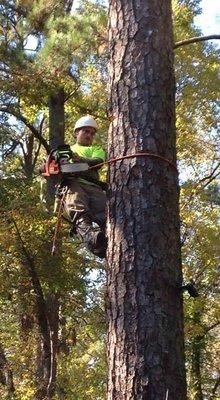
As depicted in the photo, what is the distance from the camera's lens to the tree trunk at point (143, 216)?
2.62m

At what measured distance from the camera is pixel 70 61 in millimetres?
7547

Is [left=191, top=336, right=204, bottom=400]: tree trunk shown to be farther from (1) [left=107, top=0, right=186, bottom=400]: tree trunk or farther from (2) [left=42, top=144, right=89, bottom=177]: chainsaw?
(1) [left=107, top=0, right=186, bottom=400]: tree trunk

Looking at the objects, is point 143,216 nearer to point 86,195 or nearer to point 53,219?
point 86,195

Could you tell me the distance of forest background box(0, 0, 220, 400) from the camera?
290 inches

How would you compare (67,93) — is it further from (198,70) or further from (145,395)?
(145,395)

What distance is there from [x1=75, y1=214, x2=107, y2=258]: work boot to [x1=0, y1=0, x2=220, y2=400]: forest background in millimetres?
810

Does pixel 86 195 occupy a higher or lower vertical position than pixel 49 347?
higher

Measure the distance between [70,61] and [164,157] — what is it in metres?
4.86

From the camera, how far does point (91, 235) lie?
393cm

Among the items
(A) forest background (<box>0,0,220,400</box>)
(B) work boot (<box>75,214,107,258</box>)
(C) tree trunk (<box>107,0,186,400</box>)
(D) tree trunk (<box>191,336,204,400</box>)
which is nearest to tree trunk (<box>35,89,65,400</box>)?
(A) forest background (<box>0,0,220,400</box>)

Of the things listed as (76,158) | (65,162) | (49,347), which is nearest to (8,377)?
(49,347)

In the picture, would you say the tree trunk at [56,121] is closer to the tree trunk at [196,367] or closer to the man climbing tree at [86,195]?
the tree trunk at [196,367]

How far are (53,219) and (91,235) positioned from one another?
135 inches

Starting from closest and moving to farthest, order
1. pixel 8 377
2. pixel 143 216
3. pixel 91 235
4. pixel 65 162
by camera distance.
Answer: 1. pixel 143 216
2. pixel 65 162
3. pixel 91 235
4. pixel 8 377
